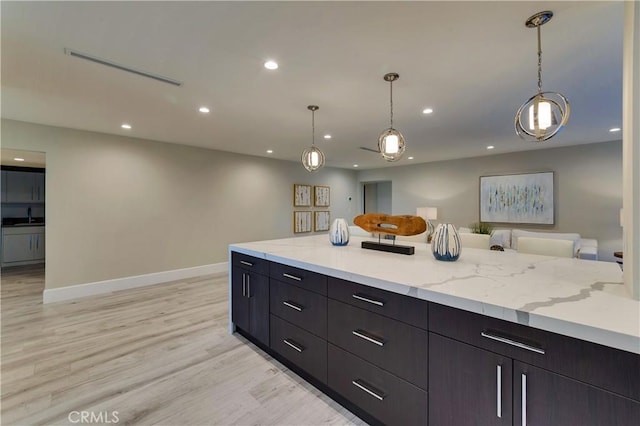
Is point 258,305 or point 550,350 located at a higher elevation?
point 550,350

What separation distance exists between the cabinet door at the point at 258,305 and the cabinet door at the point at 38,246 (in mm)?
6561

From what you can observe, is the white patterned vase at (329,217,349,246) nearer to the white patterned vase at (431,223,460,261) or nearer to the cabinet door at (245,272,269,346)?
the cabinet door at (245,272,269,346)

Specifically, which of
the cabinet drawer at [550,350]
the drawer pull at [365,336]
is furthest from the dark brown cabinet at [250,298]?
the cabinet drawer at [550,350]

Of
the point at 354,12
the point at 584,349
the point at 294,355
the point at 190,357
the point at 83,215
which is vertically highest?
the point at 354,12

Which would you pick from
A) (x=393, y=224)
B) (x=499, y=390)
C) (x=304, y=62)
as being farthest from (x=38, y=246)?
(x=499, y=390)

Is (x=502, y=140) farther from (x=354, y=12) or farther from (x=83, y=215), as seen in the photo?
(x=83, y=215)

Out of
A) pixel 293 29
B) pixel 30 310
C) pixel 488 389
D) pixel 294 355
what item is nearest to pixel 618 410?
pixel 488 389

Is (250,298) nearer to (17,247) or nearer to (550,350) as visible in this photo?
(550,350)

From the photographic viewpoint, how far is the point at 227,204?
5.65m

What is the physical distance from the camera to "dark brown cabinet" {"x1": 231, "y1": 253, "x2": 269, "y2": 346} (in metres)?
2.37

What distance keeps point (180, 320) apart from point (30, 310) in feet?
6.98

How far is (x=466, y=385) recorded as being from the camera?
119 centimetres

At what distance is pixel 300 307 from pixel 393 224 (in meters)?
1.04

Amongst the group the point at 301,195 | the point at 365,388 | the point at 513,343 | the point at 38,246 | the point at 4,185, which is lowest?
the point at 365,388
